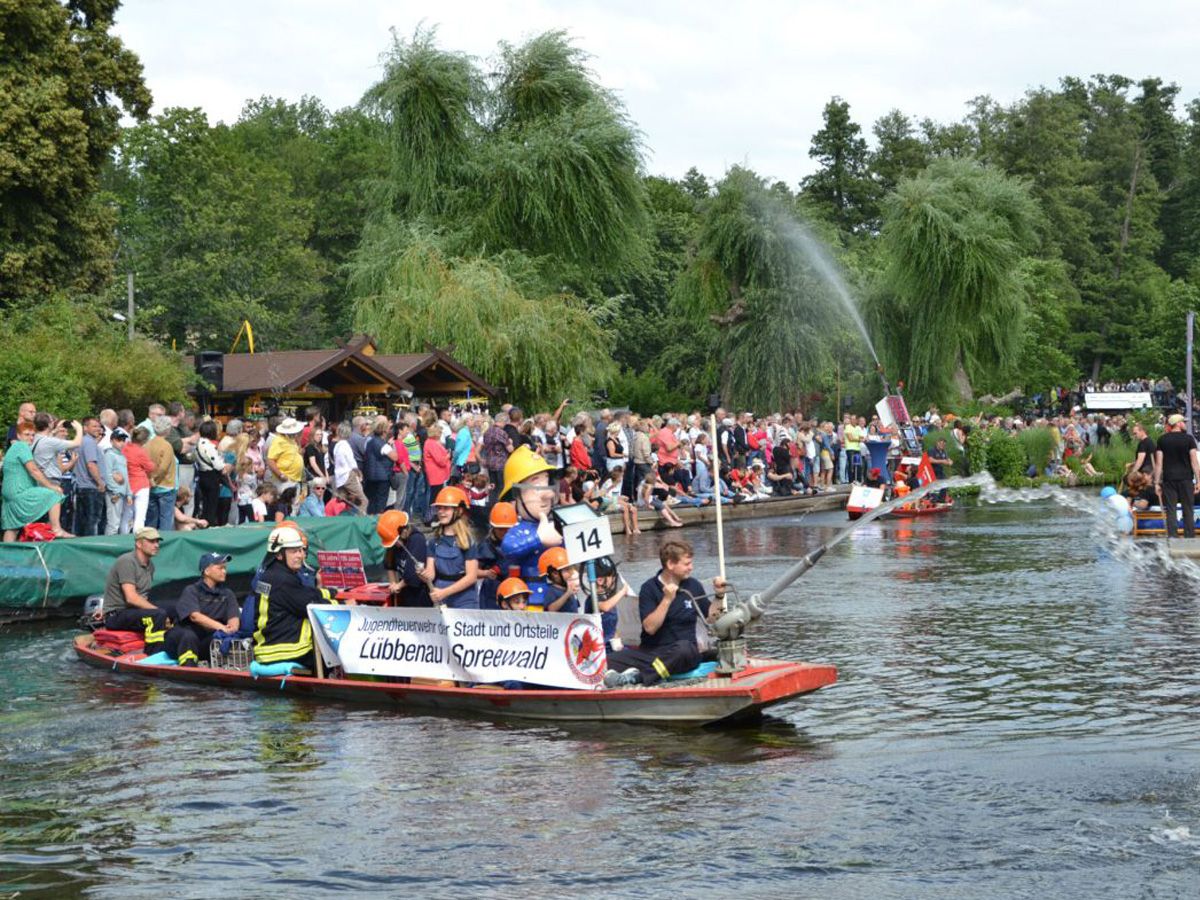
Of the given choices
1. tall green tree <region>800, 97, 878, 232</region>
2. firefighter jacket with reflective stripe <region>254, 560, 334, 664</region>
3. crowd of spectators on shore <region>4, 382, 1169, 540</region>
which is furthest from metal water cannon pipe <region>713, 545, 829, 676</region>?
tall green tree <region>800, 97, 878, 232</region>

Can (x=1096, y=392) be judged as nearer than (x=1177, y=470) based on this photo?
No

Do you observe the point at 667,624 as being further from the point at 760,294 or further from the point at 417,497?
the point at 760,294

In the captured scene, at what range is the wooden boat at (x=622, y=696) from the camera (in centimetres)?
1247

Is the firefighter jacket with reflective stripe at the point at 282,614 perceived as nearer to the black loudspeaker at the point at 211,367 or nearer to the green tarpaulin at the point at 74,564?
the green tarpaulin at the point at 74,564

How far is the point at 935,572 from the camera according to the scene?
24.0 m

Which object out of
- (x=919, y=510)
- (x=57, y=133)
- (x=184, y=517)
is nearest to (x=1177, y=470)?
(x=919, y=510)

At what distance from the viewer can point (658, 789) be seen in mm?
11086

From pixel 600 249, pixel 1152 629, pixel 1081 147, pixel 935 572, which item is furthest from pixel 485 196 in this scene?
pixel 1081 147

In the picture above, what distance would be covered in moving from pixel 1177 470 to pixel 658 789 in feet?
49.1

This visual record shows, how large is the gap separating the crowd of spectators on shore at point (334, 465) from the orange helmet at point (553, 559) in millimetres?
1556

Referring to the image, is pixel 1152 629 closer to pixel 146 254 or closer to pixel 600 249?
pixel 600 249

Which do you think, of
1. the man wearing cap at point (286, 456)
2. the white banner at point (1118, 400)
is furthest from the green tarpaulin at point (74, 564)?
the white banner at point (1118, 400)

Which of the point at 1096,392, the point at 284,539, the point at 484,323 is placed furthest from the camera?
the point at 1096,392

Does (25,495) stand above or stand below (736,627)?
above
